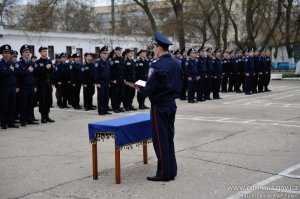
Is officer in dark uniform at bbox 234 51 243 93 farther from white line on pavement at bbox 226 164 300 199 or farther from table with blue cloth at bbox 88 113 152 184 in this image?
table with blue cloth at bbox 88 113 152 184

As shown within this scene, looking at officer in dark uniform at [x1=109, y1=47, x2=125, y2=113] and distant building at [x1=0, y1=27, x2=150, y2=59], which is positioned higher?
distant building at [x1=0, y1=27, x2=150, y2=59]

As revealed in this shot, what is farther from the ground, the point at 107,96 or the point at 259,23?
the point at 259,23

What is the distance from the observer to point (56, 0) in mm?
34688

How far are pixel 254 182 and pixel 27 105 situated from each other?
7.98 meters

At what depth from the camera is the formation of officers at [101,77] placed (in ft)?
43.8

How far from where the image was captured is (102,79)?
16016mm

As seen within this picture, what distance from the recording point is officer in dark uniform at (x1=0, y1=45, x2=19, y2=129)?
12922 millimetres

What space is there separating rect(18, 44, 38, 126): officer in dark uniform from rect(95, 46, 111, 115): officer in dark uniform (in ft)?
8.61

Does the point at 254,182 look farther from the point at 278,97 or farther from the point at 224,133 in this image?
the point at 278,97

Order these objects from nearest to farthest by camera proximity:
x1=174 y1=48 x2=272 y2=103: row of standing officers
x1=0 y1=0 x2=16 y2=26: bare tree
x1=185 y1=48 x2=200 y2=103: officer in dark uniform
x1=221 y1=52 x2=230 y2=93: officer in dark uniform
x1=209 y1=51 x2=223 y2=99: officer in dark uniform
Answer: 1. x1=185 y1=48 x2=200 y2=103: officer in dark uniform
2. x1=174 y1=48 x2=272 y2=103: row of standing officers
3. x1=209 y1=51 x2=223 y2=99: officer in dark uniform
4. x1=221 y1=52 x2=230 y2=93: officer in dark uniform
5. x1=0 y1=0 x2=16 y2=26: bare tree

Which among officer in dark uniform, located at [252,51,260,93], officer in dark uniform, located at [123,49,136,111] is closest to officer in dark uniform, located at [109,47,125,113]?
officer in dark uniform, located at [123,49,136,111]

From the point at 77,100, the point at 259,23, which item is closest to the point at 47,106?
the point at 77,100

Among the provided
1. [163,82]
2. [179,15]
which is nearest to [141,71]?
[163,82]

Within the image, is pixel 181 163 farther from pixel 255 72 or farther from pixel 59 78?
pixel 255 72
